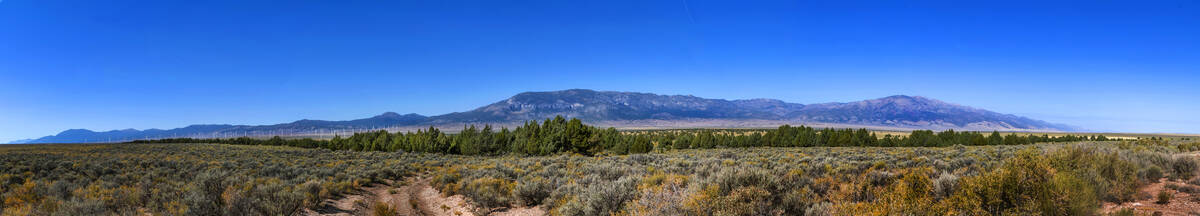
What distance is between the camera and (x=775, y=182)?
27.2 feet

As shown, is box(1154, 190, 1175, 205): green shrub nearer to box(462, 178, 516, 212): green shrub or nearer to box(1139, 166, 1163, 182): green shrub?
box(1139, 166, 1163, 182): green shrub

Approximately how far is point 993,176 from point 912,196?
1.42 metres

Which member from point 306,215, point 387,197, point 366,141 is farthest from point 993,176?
point 366,141

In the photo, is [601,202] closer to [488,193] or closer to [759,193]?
[759,193]

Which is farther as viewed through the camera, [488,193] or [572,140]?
[572,140]

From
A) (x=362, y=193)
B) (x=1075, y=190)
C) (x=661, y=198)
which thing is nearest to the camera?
(x=1075, y=190)

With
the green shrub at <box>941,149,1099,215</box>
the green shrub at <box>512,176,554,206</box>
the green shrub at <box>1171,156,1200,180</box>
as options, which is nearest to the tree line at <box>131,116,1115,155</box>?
the green shrub at <box>512,176,554,206</box>

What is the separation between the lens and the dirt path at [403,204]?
1188 cm

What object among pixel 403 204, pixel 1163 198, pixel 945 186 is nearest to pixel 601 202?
pixel 945 186

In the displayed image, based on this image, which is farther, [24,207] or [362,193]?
[362,193]

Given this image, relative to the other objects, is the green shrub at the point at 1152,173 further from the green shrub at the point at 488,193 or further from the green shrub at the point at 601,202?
the green shrub at the point at 488,193

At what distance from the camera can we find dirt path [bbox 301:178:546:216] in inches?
468

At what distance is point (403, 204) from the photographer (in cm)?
1420

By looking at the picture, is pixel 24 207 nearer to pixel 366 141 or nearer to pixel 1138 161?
pixel 1138 161
